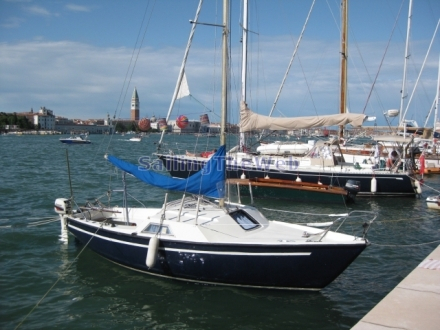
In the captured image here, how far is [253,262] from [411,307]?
3.53m

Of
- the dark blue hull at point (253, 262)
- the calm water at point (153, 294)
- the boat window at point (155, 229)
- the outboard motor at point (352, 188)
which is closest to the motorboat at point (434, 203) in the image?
the outboard motor at point (352, 188)

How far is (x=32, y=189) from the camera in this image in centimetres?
2505

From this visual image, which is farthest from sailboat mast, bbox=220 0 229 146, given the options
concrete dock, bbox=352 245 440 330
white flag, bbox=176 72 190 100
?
white flag, bbox=176 72 190 100

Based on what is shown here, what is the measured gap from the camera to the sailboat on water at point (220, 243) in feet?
32.5

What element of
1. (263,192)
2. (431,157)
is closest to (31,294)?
(263,192)

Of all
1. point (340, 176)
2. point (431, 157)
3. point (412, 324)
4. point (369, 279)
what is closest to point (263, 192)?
point (340, 176)

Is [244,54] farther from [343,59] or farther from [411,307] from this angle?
[411,307]

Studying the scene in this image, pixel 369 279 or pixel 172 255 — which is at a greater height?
pixel 172 255

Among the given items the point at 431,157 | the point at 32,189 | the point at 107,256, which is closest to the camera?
the point at 107,256

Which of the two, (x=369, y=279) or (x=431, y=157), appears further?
(x=431, y=157)

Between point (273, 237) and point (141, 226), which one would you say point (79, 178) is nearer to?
point (141, 226)

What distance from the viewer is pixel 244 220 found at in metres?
11.4

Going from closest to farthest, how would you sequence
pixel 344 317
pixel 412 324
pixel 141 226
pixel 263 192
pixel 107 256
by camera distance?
1. pixel 412 324
2. pixel 344 317
3. pixel 141 226
4. pixel 107 256
5. pixel 263 192

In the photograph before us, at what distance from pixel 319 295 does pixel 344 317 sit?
96 cm
